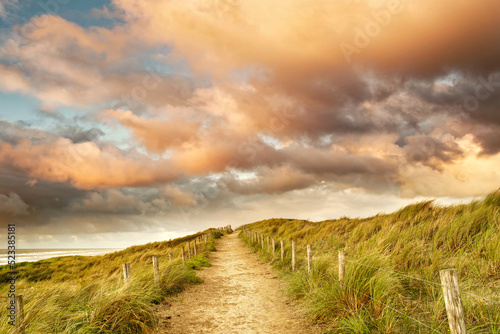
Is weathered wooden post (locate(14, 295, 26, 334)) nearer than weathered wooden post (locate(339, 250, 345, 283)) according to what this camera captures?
Yes

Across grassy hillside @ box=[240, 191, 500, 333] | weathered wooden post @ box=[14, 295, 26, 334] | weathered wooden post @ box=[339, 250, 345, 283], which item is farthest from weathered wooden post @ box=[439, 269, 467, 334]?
weathered wooden post @ box=[14, 295, 26, 334]

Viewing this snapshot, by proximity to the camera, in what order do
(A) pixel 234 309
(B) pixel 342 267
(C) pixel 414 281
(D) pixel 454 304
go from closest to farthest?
(D) pixel 454 304
(B) pixel 342 267
(C) pixel 414 281
(A) pixel 234 309

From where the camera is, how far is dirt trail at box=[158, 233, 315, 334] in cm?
670

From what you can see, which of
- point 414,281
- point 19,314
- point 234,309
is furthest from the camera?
point 234,309

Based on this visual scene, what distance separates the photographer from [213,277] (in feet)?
42.4

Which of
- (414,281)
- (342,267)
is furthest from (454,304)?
(414,281)

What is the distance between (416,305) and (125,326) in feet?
18.3

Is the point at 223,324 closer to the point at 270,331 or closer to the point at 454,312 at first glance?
the point at 270,331

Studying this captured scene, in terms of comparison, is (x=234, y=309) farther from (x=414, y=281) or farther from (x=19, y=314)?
(x=19, y=314)

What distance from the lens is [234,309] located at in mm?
8227

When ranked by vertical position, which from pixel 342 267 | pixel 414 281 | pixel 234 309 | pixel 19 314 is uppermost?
pixel 19 314

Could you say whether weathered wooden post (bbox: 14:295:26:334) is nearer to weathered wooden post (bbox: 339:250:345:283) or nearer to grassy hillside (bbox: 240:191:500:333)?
grassy hillside (bbox: 240:191:500:333)

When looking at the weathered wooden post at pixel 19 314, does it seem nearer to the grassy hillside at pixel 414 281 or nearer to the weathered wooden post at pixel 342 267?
the grassy hillside at pixel 414 281

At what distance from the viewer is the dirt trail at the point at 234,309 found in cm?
670
